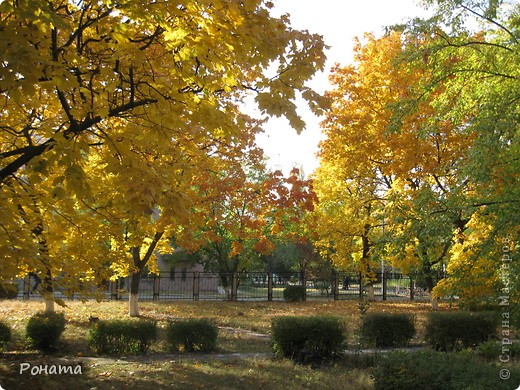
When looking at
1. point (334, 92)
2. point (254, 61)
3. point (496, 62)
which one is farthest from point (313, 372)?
point (334, 92)

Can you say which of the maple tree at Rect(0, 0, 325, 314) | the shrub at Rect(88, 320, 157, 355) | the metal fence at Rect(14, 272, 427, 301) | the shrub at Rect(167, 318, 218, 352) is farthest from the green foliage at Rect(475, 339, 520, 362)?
the metal fence at Rect(14, 272, 427, 301)

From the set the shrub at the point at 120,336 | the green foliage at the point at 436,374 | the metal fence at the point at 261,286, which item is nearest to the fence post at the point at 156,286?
the metal fence at the point at 261,286

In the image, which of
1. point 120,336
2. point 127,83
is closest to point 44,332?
point 120,336

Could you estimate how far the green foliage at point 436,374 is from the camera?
16.7 feet

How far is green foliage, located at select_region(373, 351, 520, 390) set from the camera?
508 cm

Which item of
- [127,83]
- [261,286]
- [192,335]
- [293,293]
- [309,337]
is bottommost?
[261,286]

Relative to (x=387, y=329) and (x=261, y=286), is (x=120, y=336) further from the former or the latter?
(x=261, y=286)

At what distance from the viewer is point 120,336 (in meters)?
9.30

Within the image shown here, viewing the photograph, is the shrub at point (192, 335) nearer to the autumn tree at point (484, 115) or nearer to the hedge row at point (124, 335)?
the hedge row at point (124, 335)

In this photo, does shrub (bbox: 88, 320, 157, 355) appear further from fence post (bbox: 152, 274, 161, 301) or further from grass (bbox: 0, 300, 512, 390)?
fence post (bbox: 152, 274, 161, 301)

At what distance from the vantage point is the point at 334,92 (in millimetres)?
16938

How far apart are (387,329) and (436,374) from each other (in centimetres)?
523

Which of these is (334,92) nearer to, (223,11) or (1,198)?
(223,11)

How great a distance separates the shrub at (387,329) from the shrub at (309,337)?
1640 mm
